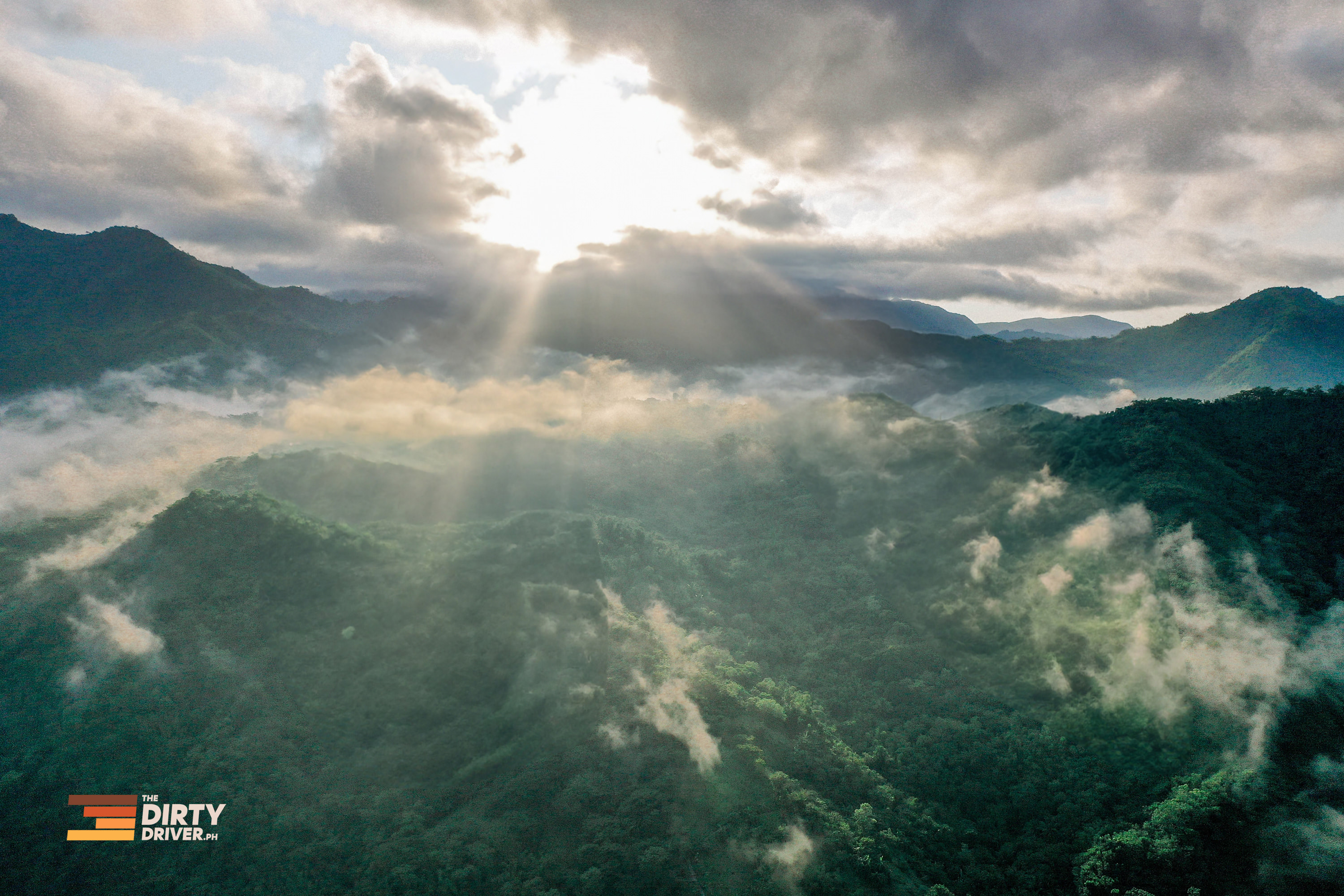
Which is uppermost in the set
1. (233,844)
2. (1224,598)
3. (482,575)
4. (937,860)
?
(1224,598)

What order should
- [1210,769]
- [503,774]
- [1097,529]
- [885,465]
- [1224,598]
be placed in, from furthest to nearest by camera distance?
1. [885,465]
2. [1097,529]
3. [1224,598]
4. [503,774]
5. [1210,769]

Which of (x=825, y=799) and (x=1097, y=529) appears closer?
(x=825, y=799)

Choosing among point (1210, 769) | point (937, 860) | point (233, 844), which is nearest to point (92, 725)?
point (233, 844)

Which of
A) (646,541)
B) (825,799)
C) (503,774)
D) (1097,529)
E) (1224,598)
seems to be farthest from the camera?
(646,541)

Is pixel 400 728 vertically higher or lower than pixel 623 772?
lower

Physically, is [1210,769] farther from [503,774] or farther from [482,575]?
[482,575]

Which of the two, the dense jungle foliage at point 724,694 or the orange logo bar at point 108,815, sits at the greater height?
the dense jungle foliage at point 724,694
